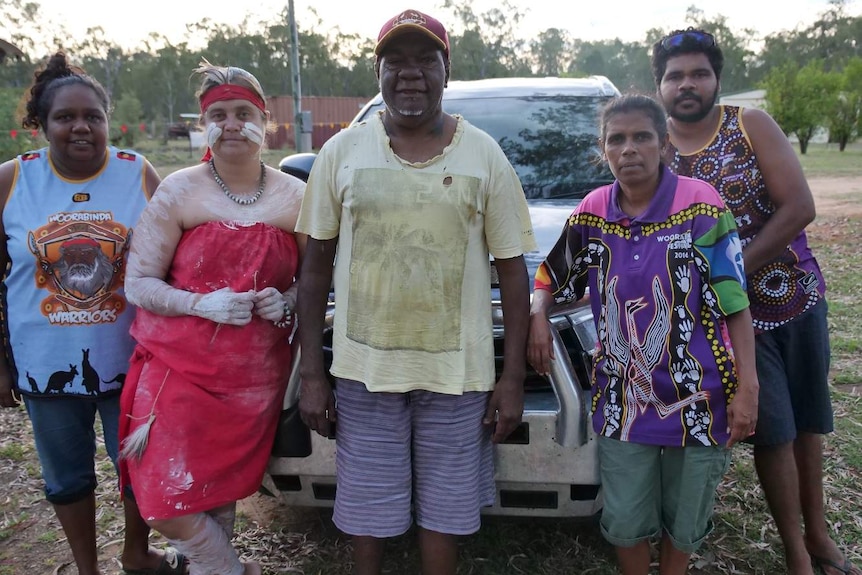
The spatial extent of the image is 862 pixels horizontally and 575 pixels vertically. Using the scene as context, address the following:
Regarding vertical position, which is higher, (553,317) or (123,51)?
(123,51)

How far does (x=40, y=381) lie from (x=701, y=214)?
2228 millimetres

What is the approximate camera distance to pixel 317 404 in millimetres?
2207

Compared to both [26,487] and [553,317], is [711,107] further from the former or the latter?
[26,487]

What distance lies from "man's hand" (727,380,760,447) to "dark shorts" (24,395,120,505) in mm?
2057

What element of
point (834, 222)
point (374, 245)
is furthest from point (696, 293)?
point (834, 222)

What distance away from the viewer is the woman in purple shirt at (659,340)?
210 centimetres

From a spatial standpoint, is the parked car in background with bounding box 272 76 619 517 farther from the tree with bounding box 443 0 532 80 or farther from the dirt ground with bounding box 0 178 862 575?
the tree with bounding box 443 0 532 80

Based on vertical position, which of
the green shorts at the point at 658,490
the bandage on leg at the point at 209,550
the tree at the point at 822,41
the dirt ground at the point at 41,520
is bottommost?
the dirt ground at the point at 41,520

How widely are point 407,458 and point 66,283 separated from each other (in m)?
1.30

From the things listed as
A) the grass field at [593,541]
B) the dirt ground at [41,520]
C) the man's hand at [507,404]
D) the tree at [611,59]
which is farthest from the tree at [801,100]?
the man's hand at [507,404]

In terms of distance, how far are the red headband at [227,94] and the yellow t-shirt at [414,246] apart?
42 cm

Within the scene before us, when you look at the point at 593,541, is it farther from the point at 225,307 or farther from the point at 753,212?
the point at 225,307

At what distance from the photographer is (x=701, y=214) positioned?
2096mm

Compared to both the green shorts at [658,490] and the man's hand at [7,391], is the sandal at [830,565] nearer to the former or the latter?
the green shorts at [658,490]
